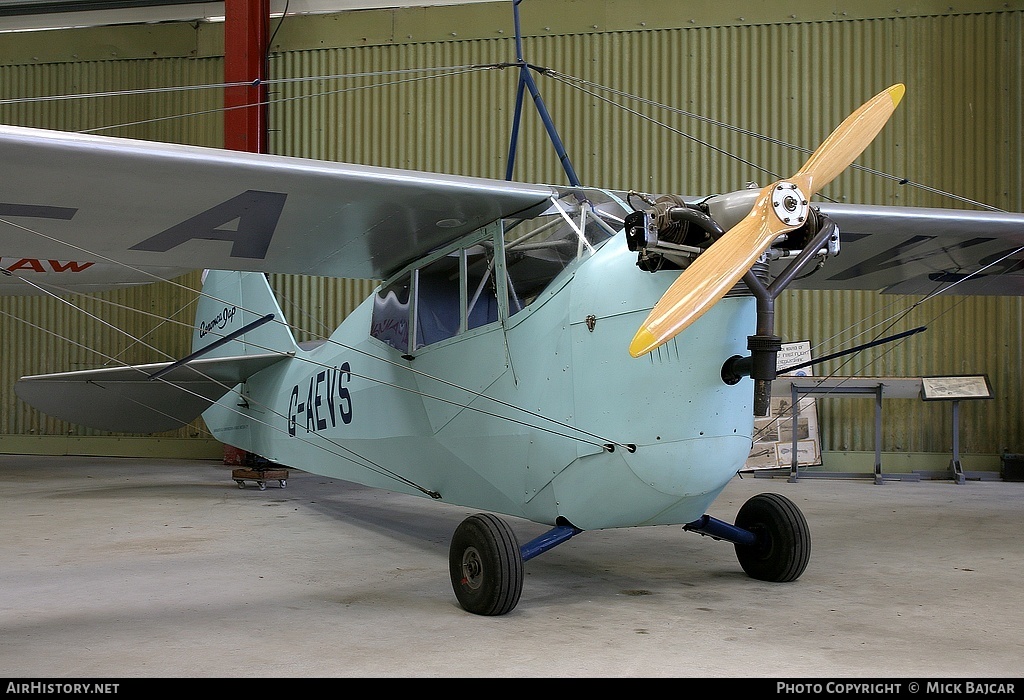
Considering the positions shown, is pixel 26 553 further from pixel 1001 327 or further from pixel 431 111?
pixel 1001 327

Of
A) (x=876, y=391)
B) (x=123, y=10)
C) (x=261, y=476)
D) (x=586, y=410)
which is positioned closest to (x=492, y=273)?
(x=586, y=410)

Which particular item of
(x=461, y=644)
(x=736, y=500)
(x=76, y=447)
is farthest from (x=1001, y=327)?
(x=76, y=447)

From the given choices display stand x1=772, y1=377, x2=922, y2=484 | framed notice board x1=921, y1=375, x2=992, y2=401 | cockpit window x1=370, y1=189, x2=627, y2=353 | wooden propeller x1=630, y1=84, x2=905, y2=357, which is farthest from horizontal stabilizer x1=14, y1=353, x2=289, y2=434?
framed notice board x1=921, y1=375, x2=992, y2=401

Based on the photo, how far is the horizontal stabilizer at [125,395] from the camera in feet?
26.0

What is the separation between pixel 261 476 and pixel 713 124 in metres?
7.70

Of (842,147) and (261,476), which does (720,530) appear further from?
(261,476)

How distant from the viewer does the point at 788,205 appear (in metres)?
3.50

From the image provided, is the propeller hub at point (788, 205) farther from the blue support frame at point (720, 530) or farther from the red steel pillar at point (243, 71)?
the red steel pillar at point (243, 71)

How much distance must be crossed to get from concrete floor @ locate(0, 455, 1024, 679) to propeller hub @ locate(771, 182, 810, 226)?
5.76 ft

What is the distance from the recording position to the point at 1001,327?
36.1ft

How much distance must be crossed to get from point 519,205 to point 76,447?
11018mm

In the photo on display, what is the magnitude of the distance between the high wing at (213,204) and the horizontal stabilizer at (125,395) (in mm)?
2687

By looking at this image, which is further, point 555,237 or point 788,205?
point 555,237

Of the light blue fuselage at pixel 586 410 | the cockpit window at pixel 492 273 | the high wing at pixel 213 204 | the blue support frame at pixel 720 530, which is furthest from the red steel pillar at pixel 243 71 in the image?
the blue support frame at pixel 720 530
